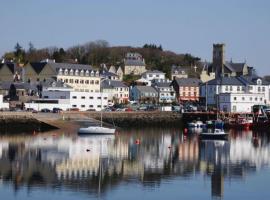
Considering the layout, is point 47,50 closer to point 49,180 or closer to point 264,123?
point 264,123

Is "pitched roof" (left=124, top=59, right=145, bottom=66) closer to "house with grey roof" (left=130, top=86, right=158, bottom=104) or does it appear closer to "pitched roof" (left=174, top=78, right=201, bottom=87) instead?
"pitched roof" (left=174, top=78, right=201, bottom=87)

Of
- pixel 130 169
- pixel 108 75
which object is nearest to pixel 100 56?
pixel 108 75

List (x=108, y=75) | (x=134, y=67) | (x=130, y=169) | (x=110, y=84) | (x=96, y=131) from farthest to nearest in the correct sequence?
(x=134, y=67) < (x=108, y=75) < (x=110, y=84) < (x=96, y=131) < (x=130, y=169)

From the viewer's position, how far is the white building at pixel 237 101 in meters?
87.7

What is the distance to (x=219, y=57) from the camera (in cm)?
11681

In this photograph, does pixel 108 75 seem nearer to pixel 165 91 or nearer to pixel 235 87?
pixel 165 91

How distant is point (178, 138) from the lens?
188ft

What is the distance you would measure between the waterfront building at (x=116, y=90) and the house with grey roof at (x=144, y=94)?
1.47m

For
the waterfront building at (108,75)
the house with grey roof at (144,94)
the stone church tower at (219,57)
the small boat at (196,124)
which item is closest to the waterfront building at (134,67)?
the waterfront building at (108,75)

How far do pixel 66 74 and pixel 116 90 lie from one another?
34.4ft

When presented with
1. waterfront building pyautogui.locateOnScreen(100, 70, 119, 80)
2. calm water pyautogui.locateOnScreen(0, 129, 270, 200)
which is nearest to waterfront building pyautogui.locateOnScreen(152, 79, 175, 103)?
waterfront building pyautogui.locateOnScreen(100, 70, 119, 80)

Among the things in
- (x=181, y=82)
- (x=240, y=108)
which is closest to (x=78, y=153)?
(x=240, y=108)

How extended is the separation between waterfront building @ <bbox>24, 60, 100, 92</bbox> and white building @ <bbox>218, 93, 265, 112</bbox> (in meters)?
19.0

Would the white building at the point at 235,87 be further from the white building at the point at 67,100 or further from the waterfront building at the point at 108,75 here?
the white building at the point at 67,100
